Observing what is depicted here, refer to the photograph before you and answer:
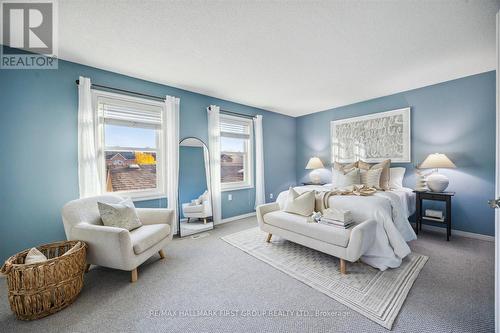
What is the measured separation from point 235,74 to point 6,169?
9.73ft

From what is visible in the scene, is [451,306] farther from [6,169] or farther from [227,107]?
[6,169]

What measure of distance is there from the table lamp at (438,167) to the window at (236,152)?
10.5 feet

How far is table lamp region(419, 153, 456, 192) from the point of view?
310 cm

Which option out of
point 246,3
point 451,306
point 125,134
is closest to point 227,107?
point 125,134

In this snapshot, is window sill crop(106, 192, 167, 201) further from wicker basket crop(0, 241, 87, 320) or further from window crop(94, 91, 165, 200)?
wicker basket crop(0, 241, 87, 320)

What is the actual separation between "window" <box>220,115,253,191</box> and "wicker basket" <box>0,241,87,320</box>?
2730 mm

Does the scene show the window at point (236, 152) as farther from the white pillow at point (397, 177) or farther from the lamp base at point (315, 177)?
the white pillow at point (397, 177)

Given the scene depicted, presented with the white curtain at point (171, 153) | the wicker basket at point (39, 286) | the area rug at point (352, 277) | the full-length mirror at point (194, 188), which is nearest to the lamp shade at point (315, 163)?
the area rug at point (352, 277)

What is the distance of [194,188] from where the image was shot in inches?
145

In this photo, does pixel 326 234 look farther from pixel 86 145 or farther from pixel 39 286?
pixel 86 145

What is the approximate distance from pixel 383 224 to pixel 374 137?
2440 mm

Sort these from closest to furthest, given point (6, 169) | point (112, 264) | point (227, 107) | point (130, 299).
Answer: point (130, 299), point (112, 264), point (6, 169), point (227, 107)

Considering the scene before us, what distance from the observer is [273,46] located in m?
2.31

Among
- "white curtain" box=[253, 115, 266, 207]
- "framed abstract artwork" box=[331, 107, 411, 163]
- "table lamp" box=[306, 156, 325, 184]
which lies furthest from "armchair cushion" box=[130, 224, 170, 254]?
"framed abstract artwork" box=[331, 107, 411, 163]
